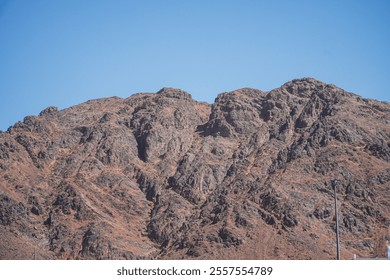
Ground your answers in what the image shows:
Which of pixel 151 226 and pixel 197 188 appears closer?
pixel 151 226

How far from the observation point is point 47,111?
461 feet

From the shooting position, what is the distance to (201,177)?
375 feet

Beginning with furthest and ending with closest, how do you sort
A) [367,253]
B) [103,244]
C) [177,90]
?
[177,90], [103,244], [367,253]

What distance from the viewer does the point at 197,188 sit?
112625 millimetres

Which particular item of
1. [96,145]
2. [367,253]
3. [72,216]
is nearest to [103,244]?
[72,216]

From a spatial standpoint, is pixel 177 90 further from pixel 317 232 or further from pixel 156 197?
pixel 317 232

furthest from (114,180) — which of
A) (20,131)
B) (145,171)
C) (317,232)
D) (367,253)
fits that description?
(367,253)

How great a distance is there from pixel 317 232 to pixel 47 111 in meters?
70.1

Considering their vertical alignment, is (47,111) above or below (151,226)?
above

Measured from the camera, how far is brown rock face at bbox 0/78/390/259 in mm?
94812

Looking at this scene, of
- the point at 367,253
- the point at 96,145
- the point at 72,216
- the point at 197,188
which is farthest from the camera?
the point at 96,145

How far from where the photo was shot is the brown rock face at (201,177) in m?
94.8

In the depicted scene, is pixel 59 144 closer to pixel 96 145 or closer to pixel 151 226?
pixel 96 145

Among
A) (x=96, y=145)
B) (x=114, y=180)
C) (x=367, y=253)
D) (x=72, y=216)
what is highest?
(x=96, y=145)
